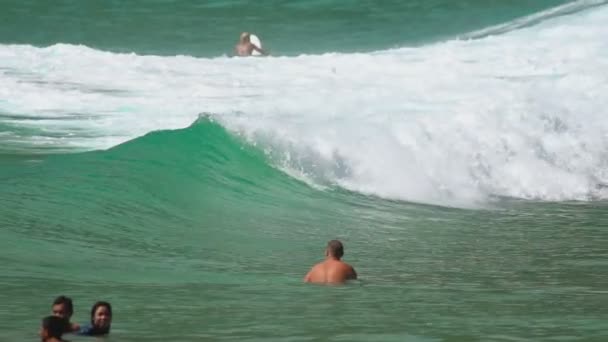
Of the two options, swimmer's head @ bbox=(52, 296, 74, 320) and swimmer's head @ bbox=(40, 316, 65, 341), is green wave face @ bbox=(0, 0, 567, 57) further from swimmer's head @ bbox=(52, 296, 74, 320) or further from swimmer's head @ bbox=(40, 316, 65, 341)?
swimmer's head @ bbox=(40, 316, 65, 341)

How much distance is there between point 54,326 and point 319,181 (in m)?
9.89

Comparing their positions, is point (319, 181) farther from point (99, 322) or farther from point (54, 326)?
point (54, 326)

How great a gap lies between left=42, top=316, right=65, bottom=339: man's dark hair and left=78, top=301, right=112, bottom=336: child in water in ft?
0.73

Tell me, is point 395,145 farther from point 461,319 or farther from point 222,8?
point 222,8

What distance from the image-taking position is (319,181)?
16469mm

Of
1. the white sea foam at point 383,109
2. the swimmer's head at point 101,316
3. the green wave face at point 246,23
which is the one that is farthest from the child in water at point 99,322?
the green wave face at point 246,23

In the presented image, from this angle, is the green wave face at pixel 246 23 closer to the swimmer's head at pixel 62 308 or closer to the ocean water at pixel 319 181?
the ocean water at pixel 319 181

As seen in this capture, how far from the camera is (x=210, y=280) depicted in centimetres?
990

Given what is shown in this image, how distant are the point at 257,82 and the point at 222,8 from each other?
12597mm

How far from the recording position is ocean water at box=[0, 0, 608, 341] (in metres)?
8.55

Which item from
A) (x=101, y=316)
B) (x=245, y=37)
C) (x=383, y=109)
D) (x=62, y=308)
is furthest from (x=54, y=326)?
(x=245, y=37)

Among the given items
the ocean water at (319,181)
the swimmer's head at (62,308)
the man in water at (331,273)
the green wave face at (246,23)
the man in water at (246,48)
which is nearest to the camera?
the swimmer's head at (62,308)

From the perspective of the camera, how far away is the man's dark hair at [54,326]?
263 inches

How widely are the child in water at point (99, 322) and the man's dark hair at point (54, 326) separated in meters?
0.22
